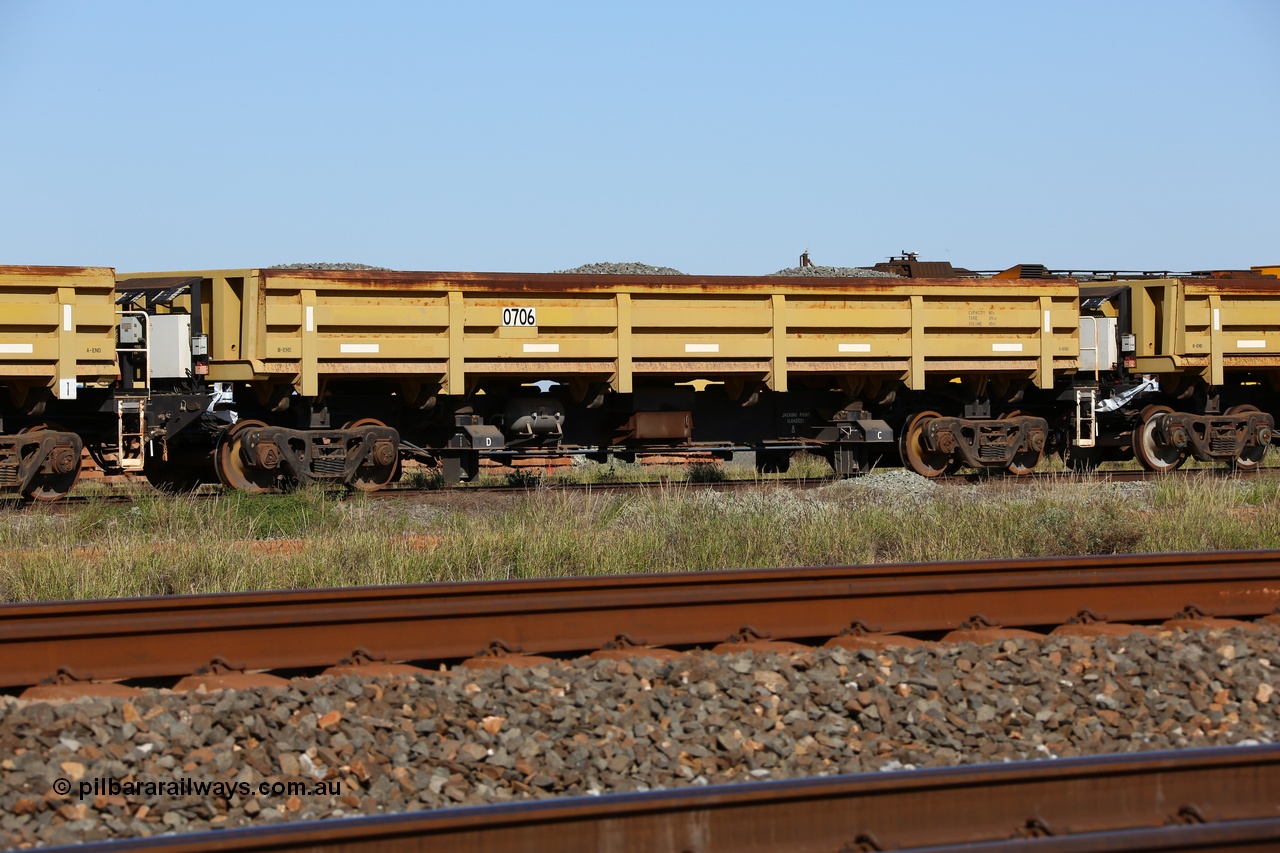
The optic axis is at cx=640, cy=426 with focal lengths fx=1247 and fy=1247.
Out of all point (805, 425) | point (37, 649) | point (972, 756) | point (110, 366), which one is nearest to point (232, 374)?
point (110, 366)

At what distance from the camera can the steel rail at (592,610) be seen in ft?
18.8

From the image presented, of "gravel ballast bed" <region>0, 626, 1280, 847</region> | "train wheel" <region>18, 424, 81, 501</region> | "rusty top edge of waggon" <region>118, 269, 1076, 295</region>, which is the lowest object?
"gravel ballast bed" <region>0, 626, 1280, 847</region>

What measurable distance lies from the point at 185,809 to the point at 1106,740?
352 centimetres

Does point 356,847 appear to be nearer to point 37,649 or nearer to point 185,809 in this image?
point 185,809

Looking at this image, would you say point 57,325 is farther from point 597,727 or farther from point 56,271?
point 597,727

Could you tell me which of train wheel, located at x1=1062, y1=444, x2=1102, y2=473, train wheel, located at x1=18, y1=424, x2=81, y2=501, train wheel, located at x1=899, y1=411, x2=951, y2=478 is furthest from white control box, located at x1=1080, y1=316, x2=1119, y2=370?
train wheel, located at x1=18, y1=424, x2=81, y2=501

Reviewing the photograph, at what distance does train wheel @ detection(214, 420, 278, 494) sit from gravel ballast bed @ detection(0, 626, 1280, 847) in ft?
28.1

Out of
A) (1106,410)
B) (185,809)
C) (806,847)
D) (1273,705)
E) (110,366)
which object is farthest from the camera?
(1106,410)

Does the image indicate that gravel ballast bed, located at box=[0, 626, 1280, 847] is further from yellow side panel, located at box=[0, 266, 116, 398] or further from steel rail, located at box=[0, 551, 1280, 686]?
yellow side panel, located at box=[0, 266, 116, 398]

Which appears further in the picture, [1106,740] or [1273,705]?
[1273,705]

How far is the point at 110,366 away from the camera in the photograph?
13.4 meters

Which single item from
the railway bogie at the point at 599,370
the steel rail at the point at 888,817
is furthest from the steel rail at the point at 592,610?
the railway bogie at the point at 599,370

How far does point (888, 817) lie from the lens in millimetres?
3850

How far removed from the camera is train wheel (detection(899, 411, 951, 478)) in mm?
15750
